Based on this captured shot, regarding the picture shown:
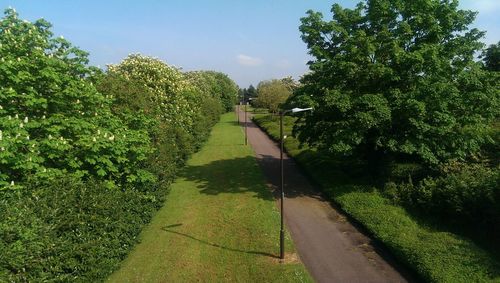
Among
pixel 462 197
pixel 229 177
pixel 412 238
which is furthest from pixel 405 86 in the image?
pixel 229 177

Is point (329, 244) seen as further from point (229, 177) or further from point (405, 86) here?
point (229, 177)

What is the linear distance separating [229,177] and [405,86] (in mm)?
16475

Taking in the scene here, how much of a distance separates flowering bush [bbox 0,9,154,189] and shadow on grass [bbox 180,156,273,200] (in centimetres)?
985

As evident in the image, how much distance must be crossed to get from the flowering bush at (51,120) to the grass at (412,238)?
12.4 metres

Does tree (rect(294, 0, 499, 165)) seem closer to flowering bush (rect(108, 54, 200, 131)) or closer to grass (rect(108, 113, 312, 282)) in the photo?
grass (rect(108, 113, 312, 282))

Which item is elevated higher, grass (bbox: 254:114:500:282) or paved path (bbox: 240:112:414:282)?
grass (bbox: 254:114:500:282)

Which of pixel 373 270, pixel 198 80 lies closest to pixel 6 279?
pixel 373 270

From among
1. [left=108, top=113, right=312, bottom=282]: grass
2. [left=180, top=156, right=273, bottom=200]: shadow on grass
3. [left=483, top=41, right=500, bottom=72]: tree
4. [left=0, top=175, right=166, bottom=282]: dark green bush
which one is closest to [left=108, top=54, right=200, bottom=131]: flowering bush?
[left=180, top=156, right=273, bottom=200]: shadow on grass

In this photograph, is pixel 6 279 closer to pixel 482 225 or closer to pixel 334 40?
pixel 482 225

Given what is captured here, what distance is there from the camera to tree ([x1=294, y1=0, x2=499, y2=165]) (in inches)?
910

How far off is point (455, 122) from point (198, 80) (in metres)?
57.3

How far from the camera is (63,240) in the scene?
1469 cm

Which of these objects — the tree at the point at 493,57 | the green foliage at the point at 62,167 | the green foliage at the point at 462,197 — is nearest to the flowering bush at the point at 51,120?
the green foliage at the point at 62,167

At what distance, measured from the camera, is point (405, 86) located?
25000mm
